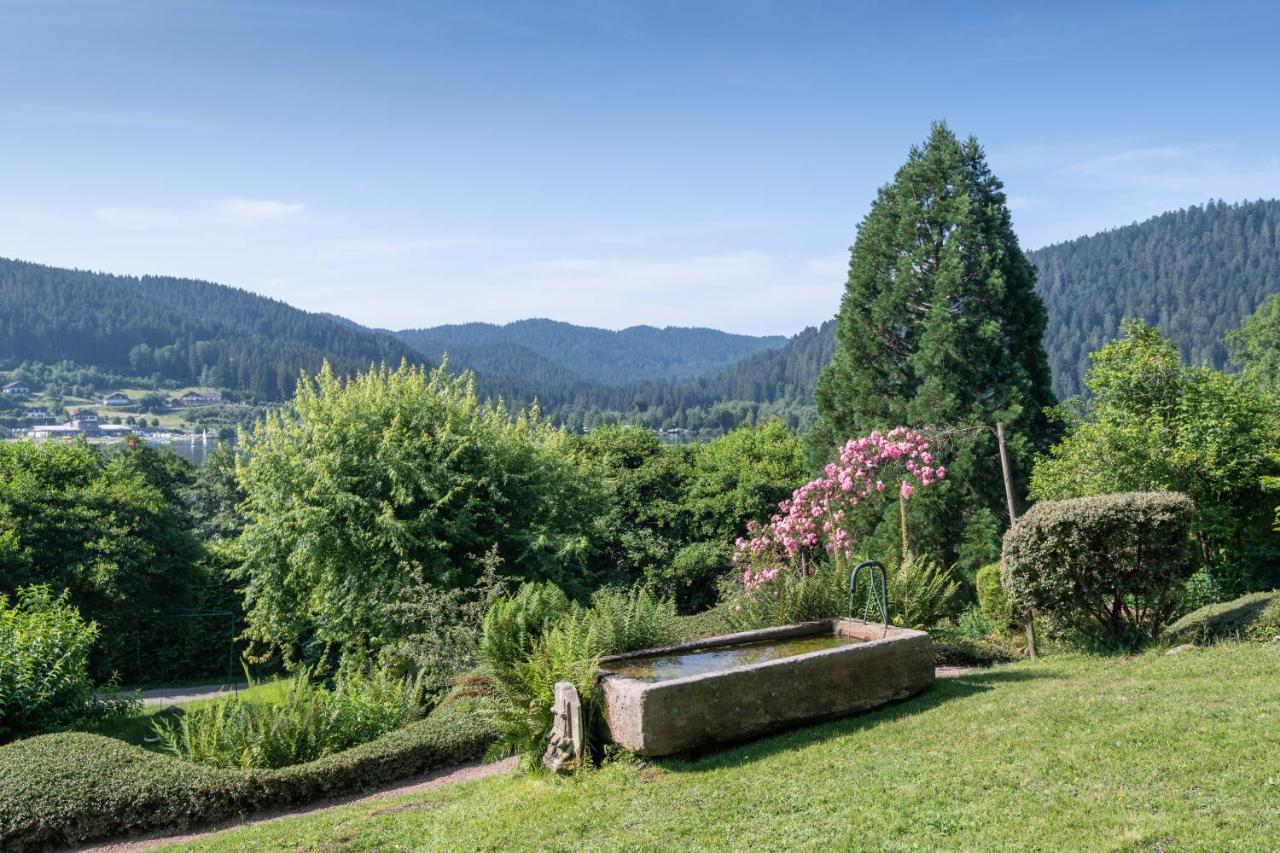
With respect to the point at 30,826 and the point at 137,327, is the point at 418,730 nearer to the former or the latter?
the point at 30,826

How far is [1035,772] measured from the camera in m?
5.57

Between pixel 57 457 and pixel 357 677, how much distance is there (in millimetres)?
14030

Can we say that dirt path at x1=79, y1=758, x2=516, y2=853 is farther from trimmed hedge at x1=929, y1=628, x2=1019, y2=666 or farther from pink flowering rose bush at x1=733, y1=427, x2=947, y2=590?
trimmed hedge at x1=929, y1=628, x2=1019, y2=666

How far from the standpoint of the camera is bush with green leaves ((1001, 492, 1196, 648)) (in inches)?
359

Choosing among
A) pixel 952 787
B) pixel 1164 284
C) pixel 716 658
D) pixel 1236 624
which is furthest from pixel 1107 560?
pixel 1164 284

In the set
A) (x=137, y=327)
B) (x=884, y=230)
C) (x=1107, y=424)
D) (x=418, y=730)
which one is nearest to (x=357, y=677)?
(x=418, y=730)

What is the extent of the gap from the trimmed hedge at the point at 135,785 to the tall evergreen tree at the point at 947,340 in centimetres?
1139

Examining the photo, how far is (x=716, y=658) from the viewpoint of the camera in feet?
28.3

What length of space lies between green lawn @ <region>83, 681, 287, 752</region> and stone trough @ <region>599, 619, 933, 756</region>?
4.80m

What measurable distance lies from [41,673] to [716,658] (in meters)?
8.56

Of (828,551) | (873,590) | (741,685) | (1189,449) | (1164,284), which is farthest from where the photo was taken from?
(1164,284)

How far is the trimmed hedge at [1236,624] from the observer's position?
29.1ft

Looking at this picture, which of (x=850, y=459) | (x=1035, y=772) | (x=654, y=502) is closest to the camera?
(x=1035, y=772)

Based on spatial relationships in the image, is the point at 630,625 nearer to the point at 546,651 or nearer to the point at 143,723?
the point at 546,651
